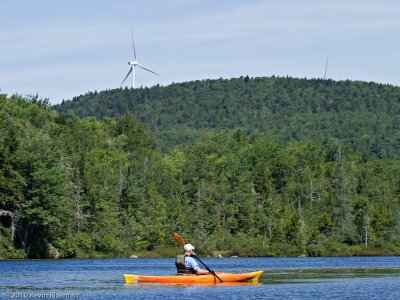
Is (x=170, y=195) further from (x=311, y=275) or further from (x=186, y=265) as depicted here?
(x=186, y=265)

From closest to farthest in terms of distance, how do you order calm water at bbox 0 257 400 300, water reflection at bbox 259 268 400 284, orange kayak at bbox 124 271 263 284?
1. calm water at bbox 0 257 400 300
2. orange kayak at bbox 124 271 263 284
3. water reflection at bbox 259 268 400 284

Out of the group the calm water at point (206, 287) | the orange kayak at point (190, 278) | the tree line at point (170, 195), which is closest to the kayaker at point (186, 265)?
the orange kayak at point (190, 278)

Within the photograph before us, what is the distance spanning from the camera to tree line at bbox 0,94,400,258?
106 metres

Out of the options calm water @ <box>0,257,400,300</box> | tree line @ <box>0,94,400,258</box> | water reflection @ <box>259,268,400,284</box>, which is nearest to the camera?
calm water @ <box>0,257,400,300</box>

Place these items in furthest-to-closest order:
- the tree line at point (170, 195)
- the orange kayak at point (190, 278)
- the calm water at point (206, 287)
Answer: the tree line at point (170, 195), the orange kayak at point (190, 278), the calm water at point (206, 287)

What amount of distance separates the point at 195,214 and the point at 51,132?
2278 centimetres

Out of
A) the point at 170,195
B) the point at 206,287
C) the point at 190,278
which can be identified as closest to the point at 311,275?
the point at 206,287

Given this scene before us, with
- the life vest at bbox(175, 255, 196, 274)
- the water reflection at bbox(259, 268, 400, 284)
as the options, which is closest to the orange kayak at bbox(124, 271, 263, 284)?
the life vest at bbox(175, 255, 196, 274)

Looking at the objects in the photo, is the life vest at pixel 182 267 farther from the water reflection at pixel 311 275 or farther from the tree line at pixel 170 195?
the tree line at pixel 170 195

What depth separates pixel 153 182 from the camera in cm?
14725

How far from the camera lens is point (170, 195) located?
147m

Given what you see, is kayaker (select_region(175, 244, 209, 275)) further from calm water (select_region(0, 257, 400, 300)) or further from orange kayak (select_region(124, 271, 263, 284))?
calm water (select_region(0, 257, 400, 300))

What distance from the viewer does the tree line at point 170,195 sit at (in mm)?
105750

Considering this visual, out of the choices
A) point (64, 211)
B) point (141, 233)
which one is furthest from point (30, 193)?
point (141, 233)
